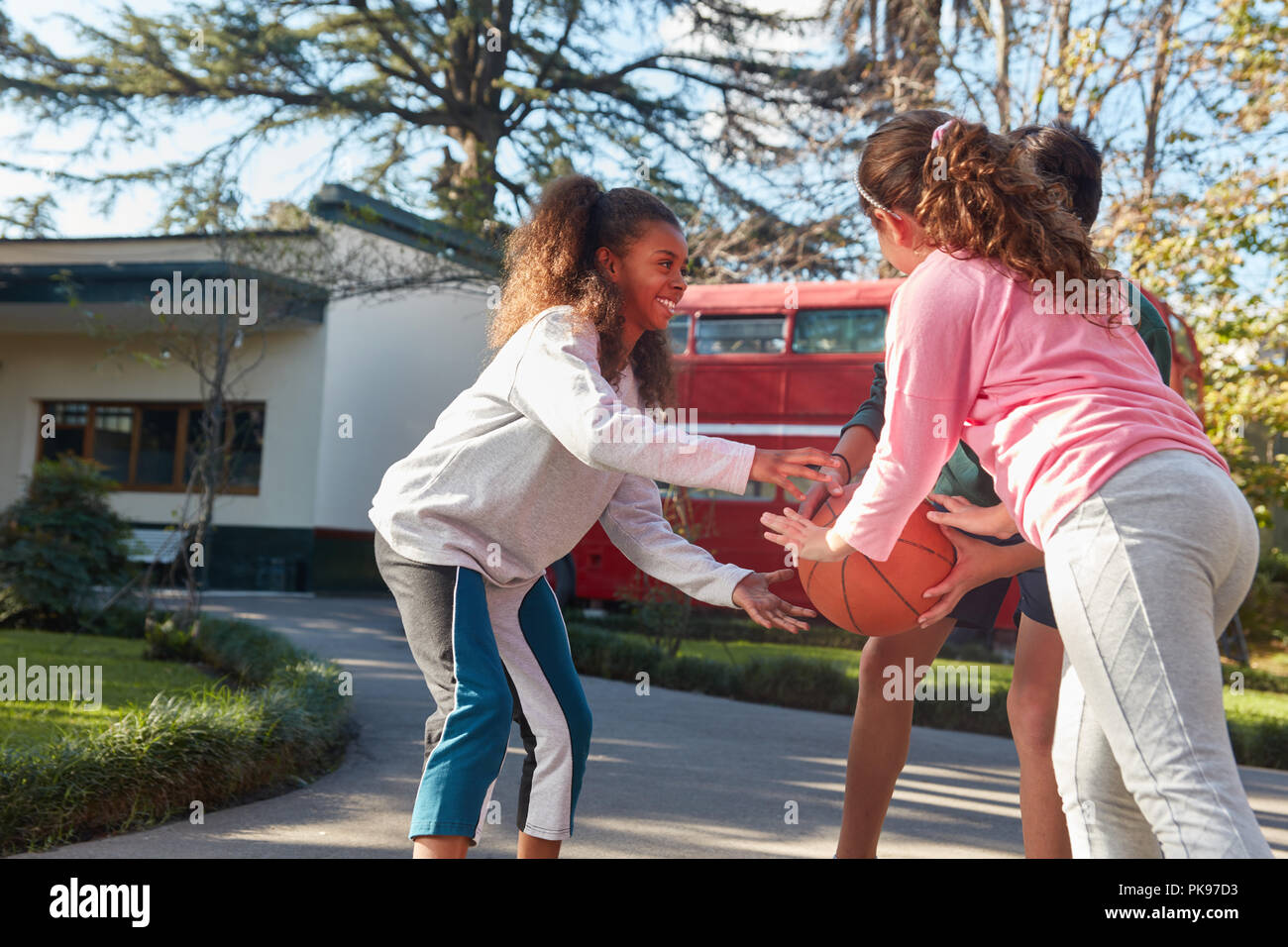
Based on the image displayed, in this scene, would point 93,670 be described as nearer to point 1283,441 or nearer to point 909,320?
point 909,320

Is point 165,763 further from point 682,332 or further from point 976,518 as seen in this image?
point 682,332

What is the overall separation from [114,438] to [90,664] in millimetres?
11512

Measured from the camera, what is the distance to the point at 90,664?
23.9ft

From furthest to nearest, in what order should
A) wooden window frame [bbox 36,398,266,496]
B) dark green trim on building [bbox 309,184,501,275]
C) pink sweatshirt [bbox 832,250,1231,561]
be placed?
wooden window frame [bbox 36,398,266,496] → dark green trim on building [bbox 309,184,501,275] → pink sweatshirt [bbox 832,250,1231,561]

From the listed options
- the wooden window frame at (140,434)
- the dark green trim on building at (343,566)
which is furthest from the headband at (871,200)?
the wooden window frame at (140,434)

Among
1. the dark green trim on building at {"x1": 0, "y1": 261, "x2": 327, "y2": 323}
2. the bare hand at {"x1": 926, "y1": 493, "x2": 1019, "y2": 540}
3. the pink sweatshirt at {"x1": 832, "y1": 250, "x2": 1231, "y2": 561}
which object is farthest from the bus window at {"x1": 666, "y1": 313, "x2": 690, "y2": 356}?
the pink sweatshirt at {"x1": 832, "y1": 250, "x2": 1231, "y2": 561}

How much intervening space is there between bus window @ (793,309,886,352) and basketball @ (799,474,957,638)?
362 inches

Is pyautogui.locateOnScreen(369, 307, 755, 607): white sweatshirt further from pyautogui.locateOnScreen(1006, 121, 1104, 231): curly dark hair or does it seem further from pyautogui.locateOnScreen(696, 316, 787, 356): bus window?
pyautogui.locateOnScreen(696, 316, 787, 356): bus window

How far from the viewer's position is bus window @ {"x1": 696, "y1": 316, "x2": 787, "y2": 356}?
12.1 metres

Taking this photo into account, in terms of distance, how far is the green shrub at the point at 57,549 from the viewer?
9266 mm

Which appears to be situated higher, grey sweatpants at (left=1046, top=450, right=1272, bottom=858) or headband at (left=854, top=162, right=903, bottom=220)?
headband at (left=854, top=162, right=903, bottom=220)

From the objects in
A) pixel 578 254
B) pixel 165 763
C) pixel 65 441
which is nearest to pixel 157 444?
pixel 65 441
